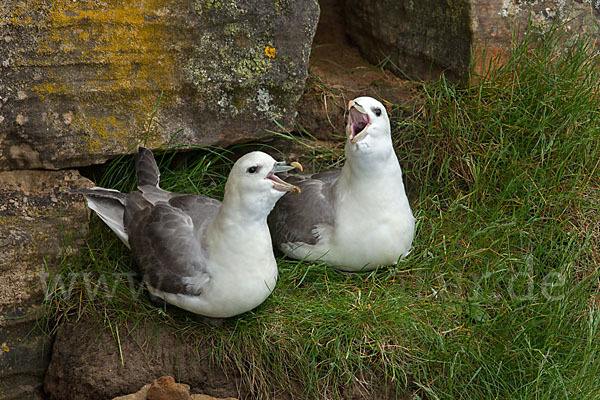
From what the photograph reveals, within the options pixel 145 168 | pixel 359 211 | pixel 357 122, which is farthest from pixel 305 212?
pixel 145 168

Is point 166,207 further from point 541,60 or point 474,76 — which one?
point 541,60

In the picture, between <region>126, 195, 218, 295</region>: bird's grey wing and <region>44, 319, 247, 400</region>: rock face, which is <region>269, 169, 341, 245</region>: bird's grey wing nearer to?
<region>126, 195, 218, 295</region>: bird's grey wing

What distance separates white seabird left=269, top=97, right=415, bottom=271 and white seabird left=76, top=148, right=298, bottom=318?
33 centimetres

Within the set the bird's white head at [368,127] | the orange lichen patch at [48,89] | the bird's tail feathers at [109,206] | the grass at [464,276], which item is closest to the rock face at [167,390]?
the grass at [464,276]

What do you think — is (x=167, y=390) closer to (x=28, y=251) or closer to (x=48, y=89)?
(x=28, y=251)

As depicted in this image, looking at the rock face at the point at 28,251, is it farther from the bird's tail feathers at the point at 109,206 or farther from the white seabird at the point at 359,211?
the white seabird at the point at 359,211

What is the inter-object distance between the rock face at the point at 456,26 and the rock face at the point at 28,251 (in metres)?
1.93

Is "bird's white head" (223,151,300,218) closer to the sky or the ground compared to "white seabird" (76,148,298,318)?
closer to the sky

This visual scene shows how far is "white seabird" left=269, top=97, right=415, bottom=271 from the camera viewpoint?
330 centimetres

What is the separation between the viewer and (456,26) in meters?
4.02

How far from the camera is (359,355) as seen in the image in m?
3.20

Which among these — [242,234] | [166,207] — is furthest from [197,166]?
[242,234]

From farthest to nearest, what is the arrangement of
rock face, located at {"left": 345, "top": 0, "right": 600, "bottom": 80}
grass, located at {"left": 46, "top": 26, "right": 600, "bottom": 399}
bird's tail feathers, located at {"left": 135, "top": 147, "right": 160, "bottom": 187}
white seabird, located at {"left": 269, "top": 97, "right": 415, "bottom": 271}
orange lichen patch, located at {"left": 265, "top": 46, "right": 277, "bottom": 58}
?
rock face, located at {"left": 345, "top": 0, "right": 600, "bottom": 80} → orange lichen patch, located at {"left": 265, "top": 46, "right": 277, "bottom": 58} → bird's tail feathers, located at {"left": 135, "top": 147, "right": 160, "bottom": 187} → white seabird, located at {"left": 269, "top": 97, "right": 415, "bottom": 271} → grass, located at {"left": 46, "top": 26, "right": 600, "bottom": 399}

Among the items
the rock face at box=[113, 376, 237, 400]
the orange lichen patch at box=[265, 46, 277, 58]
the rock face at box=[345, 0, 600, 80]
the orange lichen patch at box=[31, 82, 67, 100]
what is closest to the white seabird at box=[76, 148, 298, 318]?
the rock face at box=[113, 376, 237, 400]
